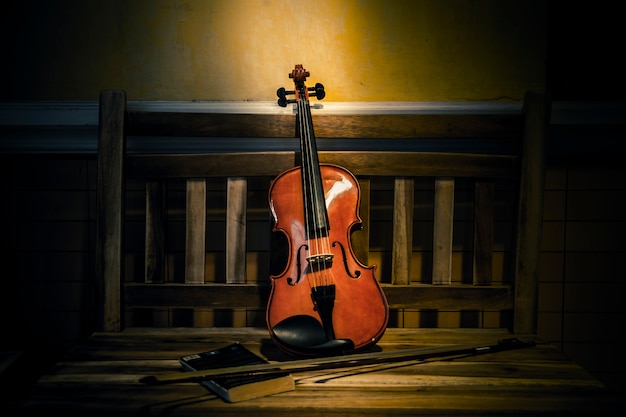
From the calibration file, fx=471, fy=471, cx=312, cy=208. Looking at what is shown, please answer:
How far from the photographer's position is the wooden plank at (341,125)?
152 centimetres

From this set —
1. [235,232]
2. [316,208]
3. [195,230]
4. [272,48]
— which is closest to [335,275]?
[316,208]

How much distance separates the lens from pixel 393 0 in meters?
1.73

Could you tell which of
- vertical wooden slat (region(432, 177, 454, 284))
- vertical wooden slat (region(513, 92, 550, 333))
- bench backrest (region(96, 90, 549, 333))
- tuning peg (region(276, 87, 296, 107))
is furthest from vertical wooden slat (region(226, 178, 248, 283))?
vertical wooden slat (region(513, 92, 550, 333))

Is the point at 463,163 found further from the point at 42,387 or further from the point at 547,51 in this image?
the point at 42,387

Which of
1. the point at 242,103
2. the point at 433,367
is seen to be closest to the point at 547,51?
the point at 242,103

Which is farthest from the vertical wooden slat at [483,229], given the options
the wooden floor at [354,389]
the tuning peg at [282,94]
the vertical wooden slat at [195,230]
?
the vertical wooden slat at [195,230]

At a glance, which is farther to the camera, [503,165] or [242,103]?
[242,103]

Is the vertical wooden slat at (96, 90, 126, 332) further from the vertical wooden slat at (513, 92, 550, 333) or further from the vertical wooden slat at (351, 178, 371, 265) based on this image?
the vertical wooden slat at (513, 92, 550, 333)

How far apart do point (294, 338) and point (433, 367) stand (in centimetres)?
36

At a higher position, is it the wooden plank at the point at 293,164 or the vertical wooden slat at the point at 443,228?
the wooden plank at the point at 293,164

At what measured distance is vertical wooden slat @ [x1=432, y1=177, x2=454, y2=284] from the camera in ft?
4.97

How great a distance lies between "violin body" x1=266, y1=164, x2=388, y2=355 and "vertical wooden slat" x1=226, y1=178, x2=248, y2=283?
196mm

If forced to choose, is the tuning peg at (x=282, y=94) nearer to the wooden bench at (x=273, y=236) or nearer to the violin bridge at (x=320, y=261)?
the wooden bench at (x=273, y=236)

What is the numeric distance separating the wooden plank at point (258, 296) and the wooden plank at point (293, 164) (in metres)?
0.35
